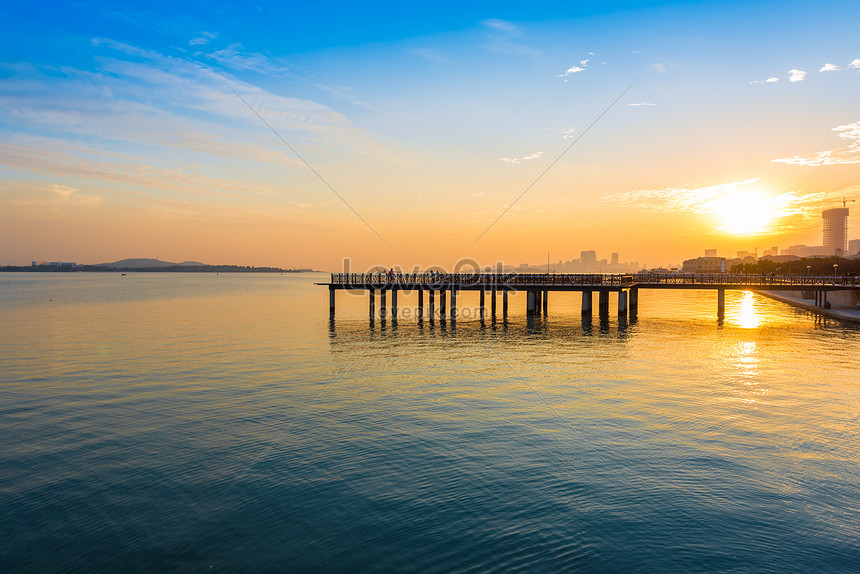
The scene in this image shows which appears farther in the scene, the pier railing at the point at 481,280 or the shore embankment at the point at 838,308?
the pier railing at the point at 481,280

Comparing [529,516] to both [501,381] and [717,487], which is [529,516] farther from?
[501,381]

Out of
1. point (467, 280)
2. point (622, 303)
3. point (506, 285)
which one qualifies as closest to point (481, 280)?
point (467, 280)

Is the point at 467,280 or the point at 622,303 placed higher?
the point at 467,280

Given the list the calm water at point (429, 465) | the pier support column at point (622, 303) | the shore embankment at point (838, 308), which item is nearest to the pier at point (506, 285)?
the pier support column at point (622, 303)

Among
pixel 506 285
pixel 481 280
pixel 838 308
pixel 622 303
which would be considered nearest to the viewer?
pixel 506 285

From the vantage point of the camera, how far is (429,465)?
52.2ft

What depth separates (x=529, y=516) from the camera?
12648 mm

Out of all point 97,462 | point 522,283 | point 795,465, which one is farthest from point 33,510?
point 522,283

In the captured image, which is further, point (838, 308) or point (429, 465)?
point (838, 308)

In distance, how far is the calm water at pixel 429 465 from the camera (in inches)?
442

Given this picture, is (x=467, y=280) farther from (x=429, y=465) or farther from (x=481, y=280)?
(x=429, y=465)

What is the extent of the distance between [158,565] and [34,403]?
18650mm

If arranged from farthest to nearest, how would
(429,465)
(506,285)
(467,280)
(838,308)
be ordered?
(838,308), (467,280), (506,285), (429,465)

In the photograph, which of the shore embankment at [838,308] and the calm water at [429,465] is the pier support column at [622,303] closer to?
the shore embankment at [838,308]
